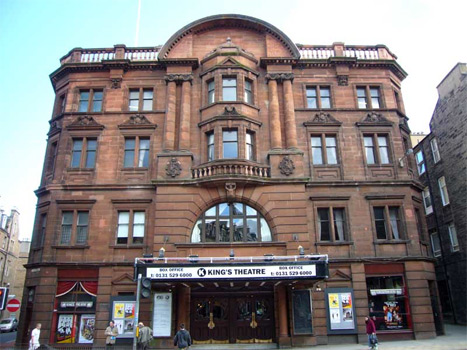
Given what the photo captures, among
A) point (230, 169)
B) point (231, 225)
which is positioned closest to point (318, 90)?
point (230, 169)

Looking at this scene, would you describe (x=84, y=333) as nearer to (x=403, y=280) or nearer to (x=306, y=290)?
(x=306, y=290)

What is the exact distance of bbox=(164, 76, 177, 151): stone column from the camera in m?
24.4

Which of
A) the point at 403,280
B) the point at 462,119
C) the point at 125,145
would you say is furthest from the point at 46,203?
the point at 462,119

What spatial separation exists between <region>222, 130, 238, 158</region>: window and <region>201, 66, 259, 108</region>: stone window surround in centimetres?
230

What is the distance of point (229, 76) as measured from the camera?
84.1ft

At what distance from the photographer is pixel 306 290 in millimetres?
21031

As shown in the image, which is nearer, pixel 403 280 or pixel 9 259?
pixel 403 280

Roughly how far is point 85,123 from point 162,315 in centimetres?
1387

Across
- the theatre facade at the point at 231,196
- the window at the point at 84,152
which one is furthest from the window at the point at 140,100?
the window at the point at 84,152

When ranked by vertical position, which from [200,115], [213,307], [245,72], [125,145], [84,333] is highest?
[245,72]

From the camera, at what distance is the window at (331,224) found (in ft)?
76.3

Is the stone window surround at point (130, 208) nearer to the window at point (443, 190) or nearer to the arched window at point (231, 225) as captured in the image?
the arched window at point (231, 225)

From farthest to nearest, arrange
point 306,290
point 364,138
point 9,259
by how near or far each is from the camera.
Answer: point 9,259 → point 364,138 → point 306,290

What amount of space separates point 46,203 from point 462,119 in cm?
3153
